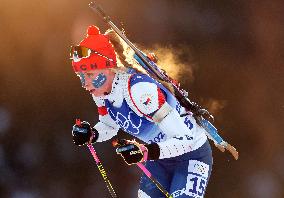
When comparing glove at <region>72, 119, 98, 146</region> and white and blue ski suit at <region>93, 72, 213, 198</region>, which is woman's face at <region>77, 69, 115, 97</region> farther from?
glove at <region>72, 119, 98, 146</region>

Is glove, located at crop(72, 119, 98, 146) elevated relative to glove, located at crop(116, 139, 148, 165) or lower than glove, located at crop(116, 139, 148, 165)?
elevated

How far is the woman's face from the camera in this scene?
146 inches

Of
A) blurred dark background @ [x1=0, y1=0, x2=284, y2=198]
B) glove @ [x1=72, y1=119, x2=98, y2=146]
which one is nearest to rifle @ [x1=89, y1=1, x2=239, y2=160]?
glove @ [x1=72, y1=119, x2=98, y2=146]

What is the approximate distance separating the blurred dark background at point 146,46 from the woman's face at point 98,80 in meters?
3.66

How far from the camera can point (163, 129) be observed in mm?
3521

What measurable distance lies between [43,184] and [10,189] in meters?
0.53

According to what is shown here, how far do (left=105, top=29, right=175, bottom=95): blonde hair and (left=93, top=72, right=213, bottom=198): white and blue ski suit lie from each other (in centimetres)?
10

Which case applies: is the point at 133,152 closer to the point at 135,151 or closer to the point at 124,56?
the point at 135,151

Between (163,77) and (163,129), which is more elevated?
(163,77)

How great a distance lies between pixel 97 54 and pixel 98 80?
192 mm

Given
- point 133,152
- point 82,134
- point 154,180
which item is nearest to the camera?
point 133,152

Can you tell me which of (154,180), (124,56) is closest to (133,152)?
(154,180)

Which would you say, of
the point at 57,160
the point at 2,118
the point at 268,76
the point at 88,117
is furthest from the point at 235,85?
the point at 2,118

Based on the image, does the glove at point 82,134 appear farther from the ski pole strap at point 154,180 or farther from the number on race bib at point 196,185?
the number on race bib at point 196,185
